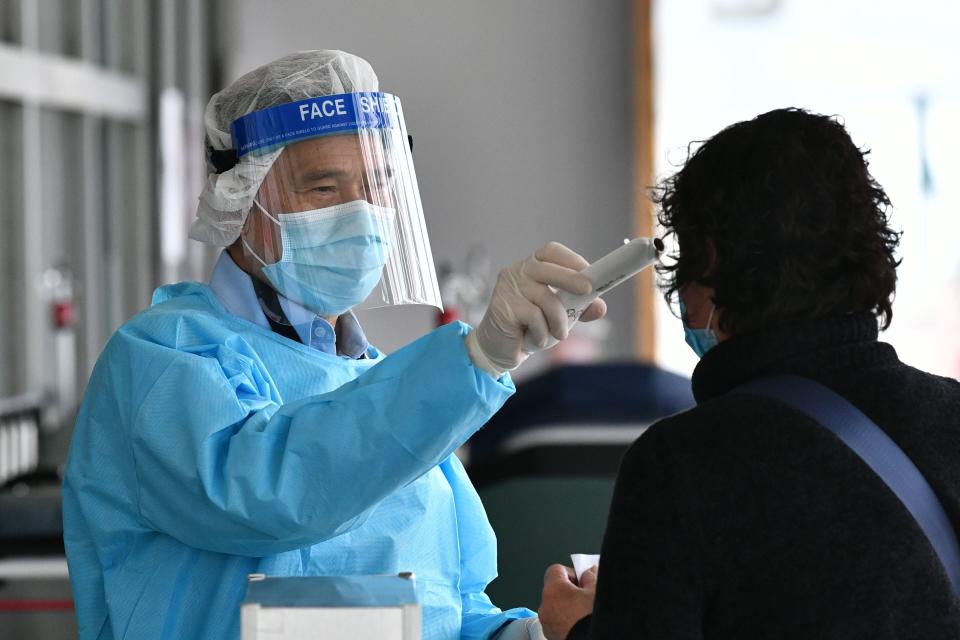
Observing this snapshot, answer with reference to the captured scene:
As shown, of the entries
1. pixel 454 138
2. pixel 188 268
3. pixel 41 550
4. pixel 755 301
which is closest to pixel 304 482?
pixel 755 301

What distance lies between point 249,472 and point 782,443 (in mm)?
536

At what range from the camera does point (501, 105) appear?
20.2 feet

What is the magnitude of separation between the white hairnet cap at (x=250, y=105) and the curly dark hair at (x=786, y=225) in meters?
0.58

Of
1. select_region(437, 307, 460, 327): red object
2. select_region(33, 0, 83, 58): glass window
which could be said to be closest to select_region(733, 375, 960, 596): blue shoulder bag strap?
select_region(437, 307, 460, 327): red object

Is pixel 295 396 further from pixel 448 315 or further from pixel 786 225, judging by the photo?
pixel 448 315

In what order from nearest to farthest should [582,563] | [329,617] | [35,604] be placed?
[329,617] < [582,563] < [35,604]

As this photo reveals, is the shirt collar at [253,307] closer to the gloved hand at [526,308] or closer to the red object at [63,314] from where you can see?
the gloved hand at [526,308]

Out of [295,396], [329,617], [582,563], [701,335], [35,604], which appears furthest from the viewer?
[35,604]

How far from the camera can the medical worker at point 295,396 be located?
1.22 meters

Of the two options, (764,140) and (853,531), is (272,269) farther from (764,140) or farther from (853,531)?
(853,531)

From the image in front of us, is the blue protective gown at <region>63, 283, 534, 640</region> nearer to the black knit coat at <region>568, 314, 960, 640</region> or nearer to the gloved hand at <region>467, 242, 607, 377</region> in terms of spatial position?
the gloved hand at <region>467, 242, 607, 377</region>

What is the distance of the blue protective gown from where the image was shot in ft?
3.99

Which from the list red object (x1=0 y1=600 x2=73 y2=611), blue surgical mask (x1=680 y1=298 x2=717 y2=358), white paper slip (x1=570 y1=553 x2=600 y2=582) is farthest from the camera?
red object (x1=0 y1=600 x2=73 y2=611)

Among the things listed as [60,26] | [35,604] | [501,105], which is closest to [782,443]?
[35,604]
